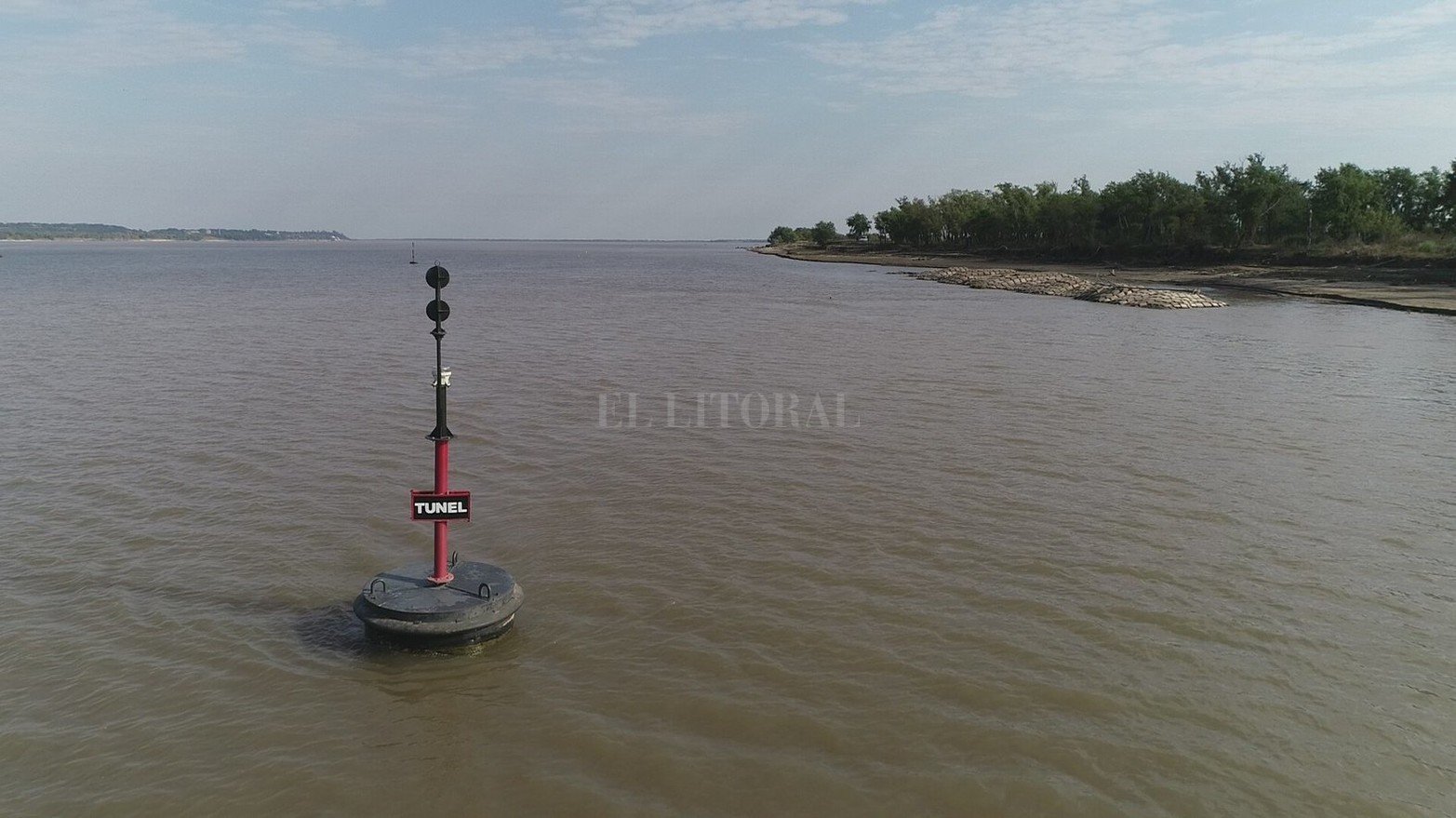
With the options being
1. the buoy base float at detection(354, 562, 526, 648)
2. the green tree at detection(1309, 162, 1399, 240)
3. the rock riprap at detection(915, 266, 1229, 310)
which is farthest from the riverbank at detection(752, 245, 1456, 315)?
the buoy base float at detection(354, 562, 526, 648)

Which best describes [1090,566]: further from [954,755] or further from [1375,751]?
[954,755]

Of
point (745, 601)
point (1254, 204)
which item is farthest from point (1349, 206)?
point (745, 601)

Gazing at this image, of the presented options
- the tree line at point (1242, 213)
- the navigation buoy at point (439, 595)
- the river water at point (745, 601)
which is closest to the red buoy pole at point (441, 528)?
the navigation buoy at point (439, 595)

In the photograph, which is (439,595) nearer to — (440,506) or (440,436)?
(440,506)

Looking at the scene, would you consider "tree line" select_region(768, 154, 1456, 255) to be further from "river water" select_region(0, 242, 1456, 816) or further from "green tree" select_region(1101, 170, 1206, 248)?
"river water" select_region(0, 242, 1456, 816)

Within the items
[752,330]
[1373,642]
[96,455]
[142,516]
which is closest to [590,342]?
[752,330]

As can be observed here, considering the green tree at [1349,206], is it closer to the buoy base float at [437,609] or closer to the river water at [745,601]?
the river water at [745,601]

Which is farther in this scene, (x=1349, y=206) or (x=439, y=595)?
(x=1349, y=206)
